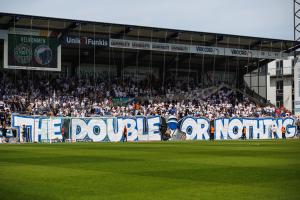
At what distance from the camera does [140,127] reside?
57750mm

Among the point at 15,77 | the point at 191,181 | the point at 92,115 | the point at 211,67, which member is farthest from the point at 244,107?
the point at 191,181

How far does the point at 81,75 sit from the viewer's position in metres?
68.2

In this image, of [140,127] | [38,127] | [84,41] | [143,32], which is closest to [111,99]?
[84,41]

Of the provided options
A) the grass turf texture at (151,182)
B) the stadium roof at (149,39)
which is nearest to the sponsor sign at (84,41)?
the stadium roof at (149,39)

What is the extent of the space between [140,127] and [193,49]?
14.8 meters

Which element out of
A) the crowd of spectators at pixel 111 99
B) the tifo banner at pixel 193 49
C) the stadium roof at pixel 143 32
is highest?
the stadium roof at pixel 143 32

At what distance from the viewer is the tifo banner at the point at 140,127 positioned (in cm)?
5141

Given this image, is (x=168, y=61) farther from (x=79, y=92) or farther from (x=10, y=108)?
(x=10, y=108)

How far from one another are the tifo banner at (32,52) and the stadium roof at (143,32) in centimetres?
202

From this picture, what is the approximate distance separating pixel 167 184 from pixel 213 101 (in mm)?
57968

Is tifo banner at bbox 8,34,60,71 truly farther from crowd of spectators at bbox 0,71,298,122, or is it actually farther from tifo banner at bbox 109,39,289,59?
tifo banner at bbox 109,39,289,59

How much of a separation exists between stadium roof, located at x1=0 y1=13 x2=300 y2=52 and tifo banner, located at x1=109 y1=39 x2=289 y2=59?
1576 mm

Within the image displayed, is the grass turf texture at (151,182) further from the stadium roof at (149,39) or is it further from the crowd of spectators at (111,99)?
the stadium roof at (149,39)

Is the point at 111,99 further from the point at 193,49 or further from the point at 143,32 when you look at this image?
the point at 193,49
